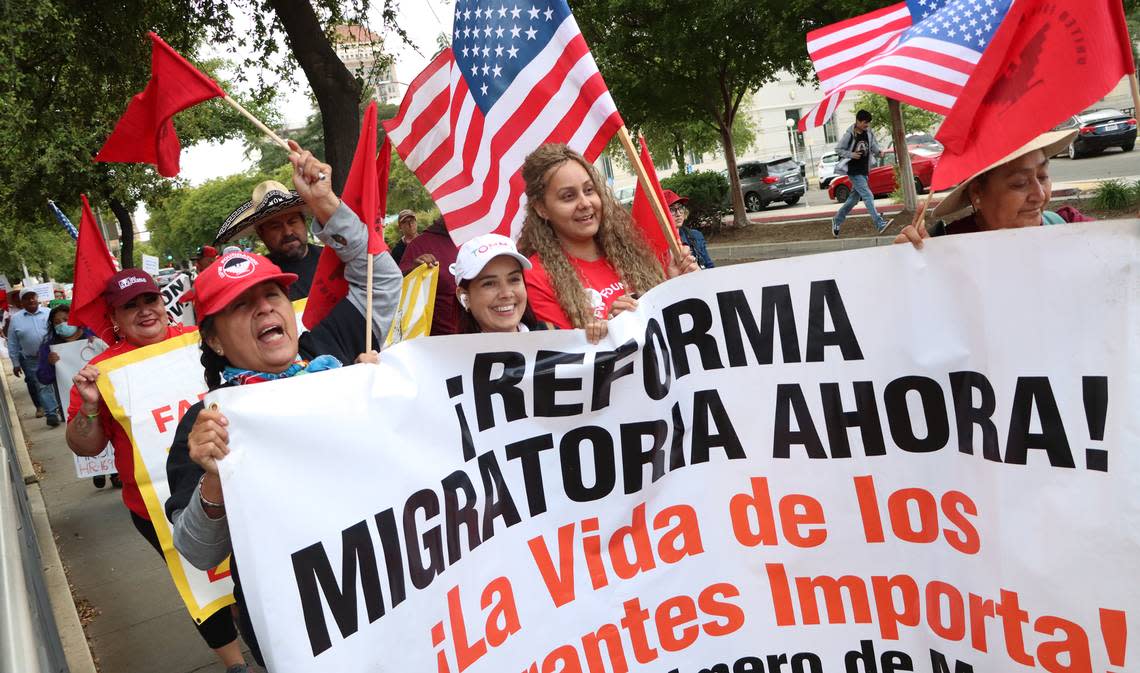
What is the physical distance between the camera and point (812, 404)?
269cm

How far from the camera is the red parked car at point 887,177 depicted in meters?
24.9

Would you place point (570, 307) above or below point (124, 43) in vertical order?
below

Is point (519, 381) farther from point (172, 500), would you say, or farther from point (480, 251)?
point (172, 500)

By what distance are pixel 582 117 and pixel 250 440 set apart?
187 cm

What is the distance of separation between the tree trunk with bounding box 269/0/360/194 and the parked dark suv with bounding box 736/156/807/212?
24240mm

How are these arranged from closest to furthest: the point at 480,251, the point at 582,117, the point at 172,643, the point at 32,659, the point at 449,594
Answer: the point at 32,659 < the point at 449,594 < the point at 480,251 < the point at 582,117 < the point at 172,643

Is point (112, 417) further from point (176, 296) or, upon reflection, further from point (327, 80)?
point (176, 296)

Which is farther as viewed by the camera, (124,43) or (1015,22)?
(124,43)

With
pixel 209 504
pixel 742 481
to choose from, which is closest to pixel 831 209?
pixel 742 481

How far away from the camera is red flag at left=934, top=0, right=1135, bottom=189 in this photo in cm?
237

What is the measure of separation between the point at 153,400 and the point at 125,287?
1.79ft

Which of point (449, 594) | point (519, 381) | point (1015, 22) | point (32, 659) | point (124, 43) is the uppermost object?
point (124, 43)

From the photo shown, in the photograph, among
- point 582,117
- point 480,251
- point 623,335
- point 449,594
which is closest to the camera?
point 449,594

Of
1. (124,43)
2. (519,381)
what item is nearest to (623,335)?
(519,381)
